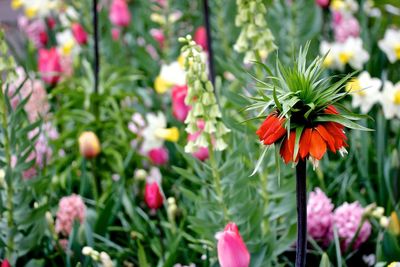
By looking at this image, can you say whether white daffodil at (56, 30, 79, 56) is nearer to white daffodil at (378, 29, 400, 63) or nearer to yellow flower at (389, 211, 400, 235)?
white daffodil at (378, 29, 400, 63)

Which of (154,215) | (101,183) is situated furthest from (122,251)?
(101,183)

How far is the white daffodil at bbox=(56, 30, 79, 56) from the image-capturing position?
227 cm

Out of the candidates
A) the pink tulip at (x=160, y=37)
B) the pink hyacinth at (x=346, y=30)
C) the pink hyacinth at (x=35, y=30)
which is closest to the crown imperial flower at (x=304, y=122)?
the pink hyacinth at (x=346, y=30)

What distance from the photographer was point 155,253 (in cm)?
139

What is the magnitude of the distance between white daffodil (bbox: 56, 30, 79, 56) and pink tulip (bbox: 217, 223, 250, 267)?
140 cm

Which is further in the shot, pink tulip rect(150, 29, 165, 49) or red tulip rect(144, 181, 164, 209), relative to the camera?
pink tulip rect(150, 29, 165, 49)

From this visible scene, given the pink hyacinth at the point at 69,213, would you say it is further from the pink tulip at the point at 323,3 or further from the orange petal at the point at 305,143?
the pink tulip at the point at 323,3

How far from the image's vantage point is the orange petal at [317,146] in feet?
2.48

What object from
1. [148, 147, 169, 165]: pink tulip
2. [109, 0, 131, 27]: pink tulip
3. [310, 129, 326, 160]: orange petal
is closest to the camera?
[310, 129, 326, 160]: orange petal

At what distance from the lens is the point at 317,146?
761 mm

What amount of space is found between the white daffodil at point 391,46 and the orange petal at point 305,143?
1.11 m

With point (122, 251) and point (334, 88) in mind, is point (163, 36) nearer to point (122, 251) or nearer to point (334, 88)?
point (122, 251)

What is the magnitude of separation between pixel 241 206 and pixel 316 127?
17.4 inches

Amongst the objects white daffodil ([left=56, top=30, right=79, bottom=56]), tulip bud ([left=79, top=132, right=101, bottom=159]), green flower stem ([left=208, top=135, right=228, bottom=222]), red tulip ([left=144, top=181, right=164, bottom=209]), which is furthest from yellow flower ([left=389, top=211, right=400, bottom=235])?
white daffodil ([left=56, top=30, right=79, bottom=56])
